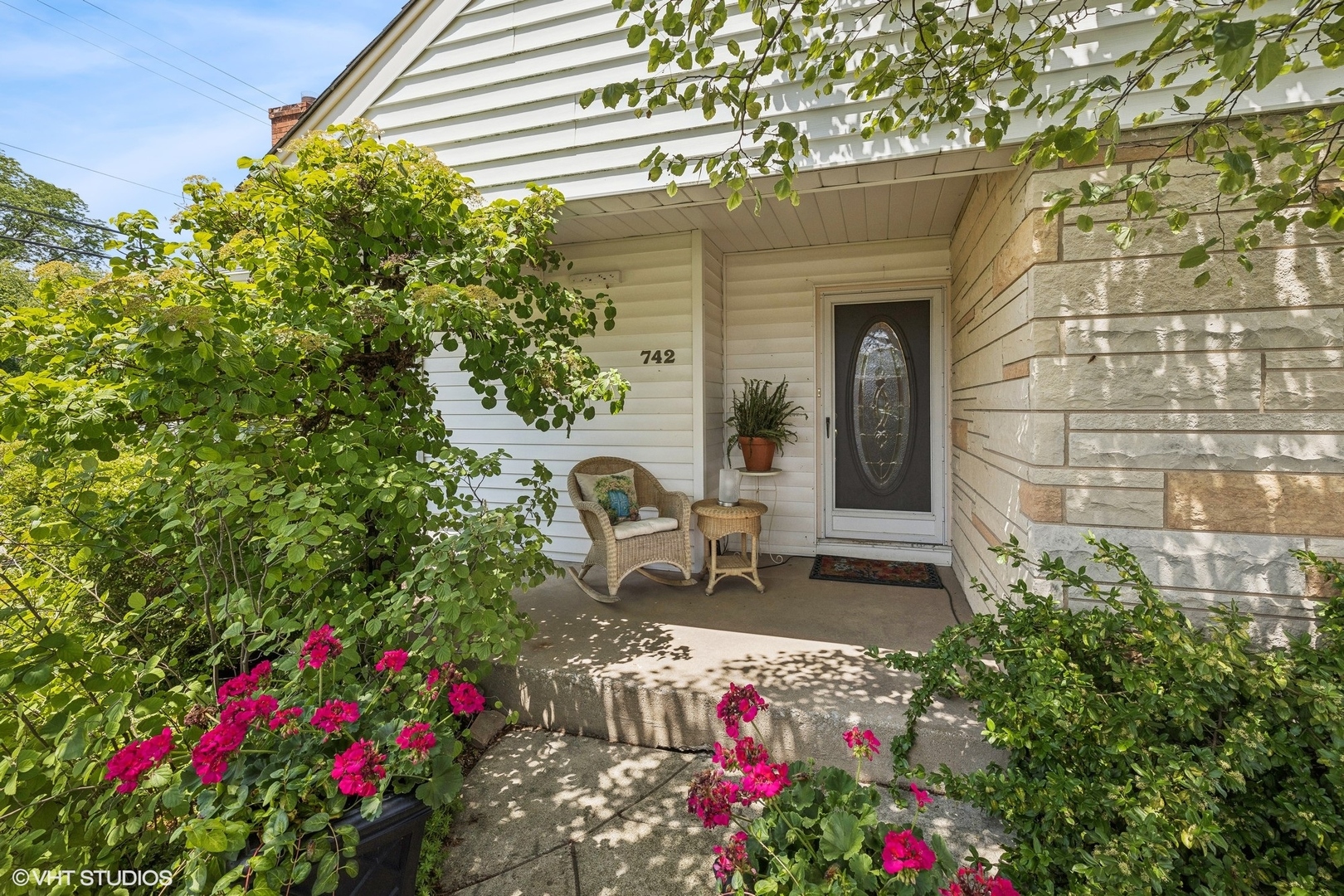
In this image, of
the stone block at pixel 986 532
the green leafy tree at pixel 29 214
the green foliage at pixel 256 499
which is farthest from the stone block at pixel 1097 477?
the green leafy tree at pixel 29 214

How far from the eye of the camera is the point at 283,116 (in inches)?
239

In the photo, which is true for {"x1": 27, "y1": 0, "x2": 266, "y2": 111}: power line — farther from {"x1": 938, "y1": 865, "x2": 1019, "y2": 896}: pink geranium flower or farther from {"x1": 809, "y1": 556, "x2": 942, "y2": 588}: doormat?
{"x1": 938, "y1": 865, "x2": 1019, "y2": 896}: pink geranium flower

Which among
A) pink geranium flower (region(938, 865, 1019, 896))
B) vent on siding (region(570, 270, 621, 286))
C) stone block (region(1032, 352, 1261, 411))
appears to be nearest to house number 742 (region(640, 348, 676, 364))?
vent on siding (region(570, 270, 621, 286))

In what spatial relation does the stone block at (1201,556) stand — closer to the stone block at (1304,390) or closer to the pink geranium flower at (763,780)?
the stone block at (1304,390)

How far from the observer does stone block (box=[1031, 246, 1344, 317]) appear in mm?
1864

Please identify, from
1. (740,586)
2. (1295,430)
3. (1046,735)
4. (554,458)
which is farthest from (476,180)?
(1295,430)

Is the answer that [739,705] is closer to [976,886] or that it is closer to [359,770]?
[976,886]

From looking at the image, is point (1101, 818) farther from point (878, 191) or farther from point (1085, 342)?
point (878, 191)

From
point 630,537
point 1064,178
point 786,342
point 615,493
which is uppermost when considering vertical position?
point 1064,178

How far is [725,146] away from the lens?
Result: 2.63 metres

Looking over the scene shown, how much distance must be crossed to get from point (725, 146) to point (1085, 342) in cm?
177

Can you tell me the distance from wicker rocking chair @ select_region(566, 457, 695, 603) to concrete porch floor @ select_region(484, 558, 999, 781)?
0.23 metres

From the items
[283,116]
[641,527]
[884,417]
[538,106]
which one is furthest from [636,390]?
[283,116]

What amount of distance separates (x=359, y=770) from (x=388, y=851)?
301 millimetres
